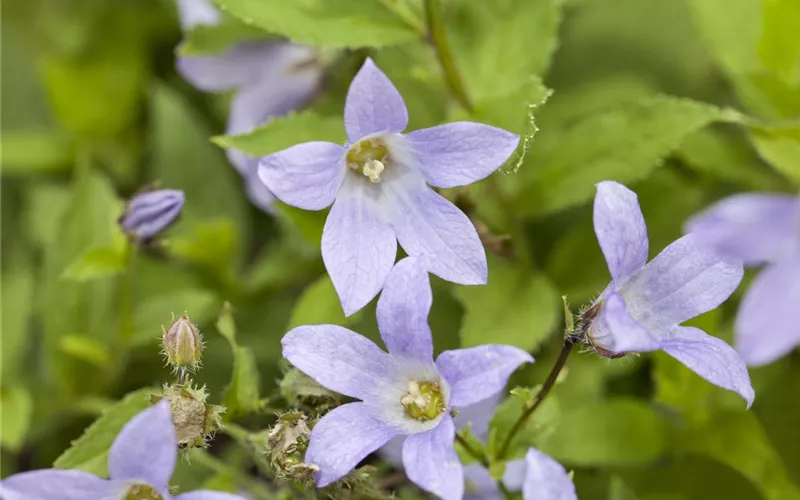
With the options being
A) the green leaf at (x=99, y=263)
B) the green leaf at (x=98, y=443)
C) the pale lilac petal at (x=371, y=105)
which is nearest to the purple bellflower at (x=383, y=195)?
the pale lilac petal at (x=371, y=105)

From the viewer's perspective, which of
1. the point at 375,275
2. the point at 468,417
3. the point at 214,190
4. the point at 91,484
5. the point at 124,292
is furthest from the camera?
the point at 214,190

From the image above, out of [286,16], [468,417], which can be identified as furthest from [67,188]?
[468,417]

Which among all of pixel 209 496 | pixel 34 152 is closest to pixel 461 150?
pixel 209 496

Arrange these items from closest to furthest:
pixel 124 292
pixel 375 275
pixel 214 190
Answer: pixel 375 275, pixel 124 292, pixel 214 190

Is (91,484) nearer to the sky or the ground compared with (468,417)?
nearer to the sky

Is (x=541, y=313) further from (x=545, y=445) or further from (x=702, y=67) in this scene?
(x=702, y=67)

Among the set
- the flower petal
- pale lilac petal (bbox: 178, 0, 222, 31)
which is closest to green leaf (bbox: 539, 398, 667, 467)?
the flower petal
